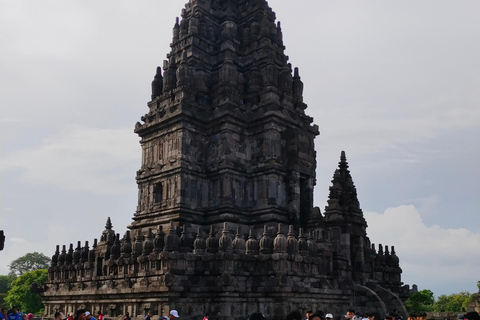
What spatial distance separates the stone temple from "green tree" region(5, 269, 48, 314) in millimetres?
33688

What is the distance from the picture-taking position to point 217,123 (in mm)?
33125

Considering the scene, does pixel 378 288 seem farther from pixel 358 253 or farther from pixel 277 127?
pixel 277 127

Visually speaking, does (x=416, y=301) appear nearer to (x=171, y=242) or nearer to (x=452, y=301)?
(x=452, y=301)

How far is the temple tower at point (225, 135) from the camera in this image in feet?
104

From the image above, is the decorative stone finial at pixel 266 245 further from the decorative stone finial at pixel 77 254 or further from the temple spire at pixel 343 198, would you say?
the decorative stone finial at pixel 77 254

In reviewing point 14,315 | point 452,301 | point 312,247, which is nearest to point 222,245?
point 312,247

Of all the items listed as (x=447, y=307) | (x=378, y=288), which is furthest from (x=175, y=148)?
(x=447, y=307)

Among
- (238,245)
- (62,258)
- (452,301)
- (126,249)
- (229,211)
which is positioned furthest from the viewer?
(452,301)

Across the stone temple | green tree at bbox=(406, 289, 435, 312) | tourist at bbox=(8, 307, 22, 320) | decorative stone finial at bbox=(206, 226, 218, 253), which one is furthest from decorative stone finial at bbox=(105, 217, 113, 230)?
green tree at bbox=(406, 289, 435, 312)

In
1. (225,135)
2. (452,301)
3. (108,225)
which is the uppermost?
(225,135)

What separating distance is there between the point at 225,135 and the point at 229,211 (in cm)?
496

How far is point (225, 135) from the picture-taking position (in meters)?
32.6

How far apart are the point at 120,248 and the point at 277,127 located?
1240cm

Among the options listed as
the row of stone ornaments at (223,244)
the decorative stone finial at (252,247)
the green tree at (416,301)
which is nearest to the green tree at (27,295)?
the row of stone ornaments at (223,244)
